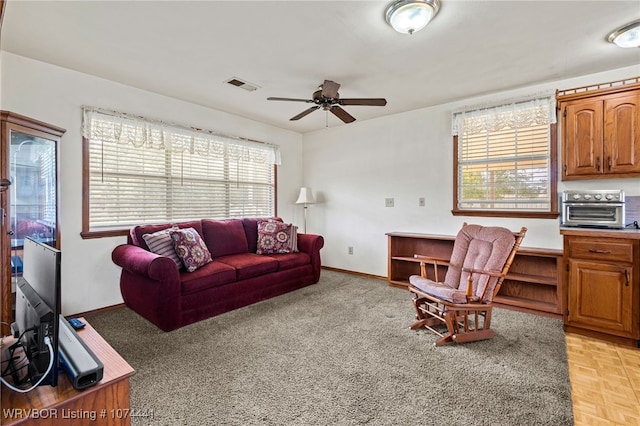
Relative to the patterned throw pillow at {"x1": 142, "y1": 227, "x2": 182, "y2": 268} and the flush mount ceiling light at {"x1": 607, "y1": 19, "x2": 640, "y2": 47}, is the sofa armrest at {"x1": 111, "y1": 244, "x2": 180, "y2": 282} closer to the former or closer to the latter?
the patterned throw pillow at {"x1": 142, "y1": 227, "x2": 182, "y2": 268}

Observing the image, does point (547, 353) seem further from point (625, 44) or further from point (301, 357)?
point (625, 44)

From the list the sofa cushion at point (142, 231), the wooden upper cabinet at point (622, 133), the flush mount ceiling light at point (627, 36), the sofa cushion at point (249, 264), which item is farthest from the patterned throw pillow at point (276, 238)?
the flush mount ceiling light at point (627, 36)

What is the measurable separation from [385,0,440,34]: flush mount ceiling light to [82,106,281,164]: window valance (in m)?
2.88

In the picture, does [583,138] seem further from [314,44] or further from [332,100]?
[314,44]

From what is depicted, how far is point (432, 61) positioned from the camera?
2.84m

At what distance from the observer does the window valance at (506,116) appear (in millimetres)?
3334

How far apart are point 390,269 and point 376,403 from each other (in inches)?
104

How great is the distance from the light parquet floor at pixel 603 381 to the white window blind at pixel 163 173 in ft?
13.5

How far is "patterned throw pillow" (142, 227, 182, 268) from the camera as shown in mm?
3119

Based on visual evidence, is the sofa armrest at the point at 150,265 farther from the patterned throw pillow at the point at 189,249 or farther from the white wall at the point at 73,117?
the white wall at the point at 73,117

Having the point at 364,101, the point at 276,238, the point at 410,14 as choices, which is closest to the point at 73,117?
the point at 276,238

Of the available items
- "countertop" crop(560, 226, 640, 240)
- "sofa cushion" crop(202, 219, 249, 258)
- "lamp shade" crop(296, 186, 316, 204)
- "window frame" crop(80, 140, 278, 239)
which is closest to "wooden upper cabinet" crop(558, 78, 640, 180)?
"countertop" crop(560, 226, 640, 240)

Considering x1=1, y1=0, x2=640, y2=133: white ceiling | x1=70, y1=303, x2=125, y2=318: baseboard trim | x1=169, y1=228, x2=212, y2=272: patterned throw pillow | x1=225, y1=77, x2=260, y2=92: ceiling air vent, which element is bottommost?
x1=70, y1=303, x2=125, y2=318: baseboard trim

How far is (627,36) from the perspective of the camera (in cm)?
236
